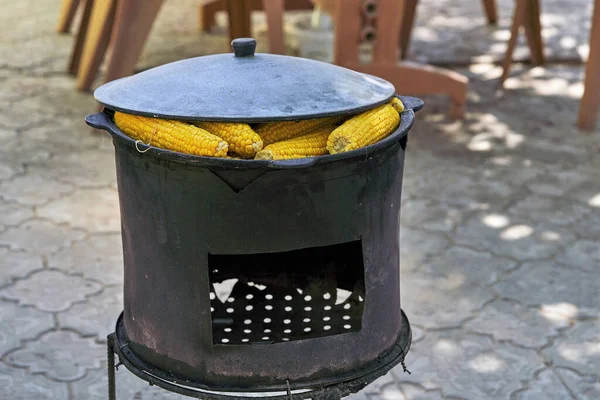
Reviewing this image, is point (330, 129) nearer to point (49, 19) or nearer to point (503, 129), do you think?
point (503, 129)

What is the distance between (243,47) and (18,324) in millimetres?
1563

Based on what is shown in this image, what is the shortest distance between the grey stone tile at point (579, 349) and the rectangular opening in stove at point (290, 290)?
0.98m

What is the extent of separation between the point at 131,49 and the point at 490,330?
8.66 ft

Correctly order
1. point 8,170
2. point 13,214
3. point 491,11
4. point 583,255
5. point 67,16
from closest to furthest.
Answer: point 583,255, point 13,214, point 8,170, point 67,16, point 491,11

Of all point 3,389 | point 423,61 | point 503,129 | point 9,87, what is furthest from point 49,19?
point 3,389

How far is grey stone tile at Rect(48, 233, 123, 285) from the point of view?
A: 3.22 m

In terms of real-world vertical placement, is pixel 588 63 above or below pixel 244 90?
below

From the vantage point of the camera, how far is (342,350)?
5.99 feet

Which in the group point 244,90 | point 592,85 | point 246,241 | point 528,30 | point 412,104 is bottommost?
point 592,85

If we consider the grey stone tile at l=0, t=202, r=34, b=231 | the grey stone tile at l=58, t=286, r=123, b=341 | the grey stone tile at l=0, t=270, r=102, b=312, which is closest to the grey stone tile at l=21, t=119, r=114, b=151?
the grey stone tile at l=0, t=202, r=34, b=231

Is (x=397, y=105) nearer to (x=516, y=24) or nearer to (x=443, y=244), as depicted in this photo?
(x=443, y=244)

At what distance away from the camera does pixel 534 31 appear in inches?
224

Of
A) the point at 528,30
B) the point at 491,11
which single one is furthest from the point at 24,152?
the point at 491,11

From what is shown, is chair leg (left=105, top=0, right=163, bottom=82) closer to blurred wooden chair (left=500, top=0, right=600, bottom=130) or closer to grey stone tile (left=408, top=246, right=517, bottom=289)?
grey stone tile (left=408, top=246, right=517, bottom=289)
